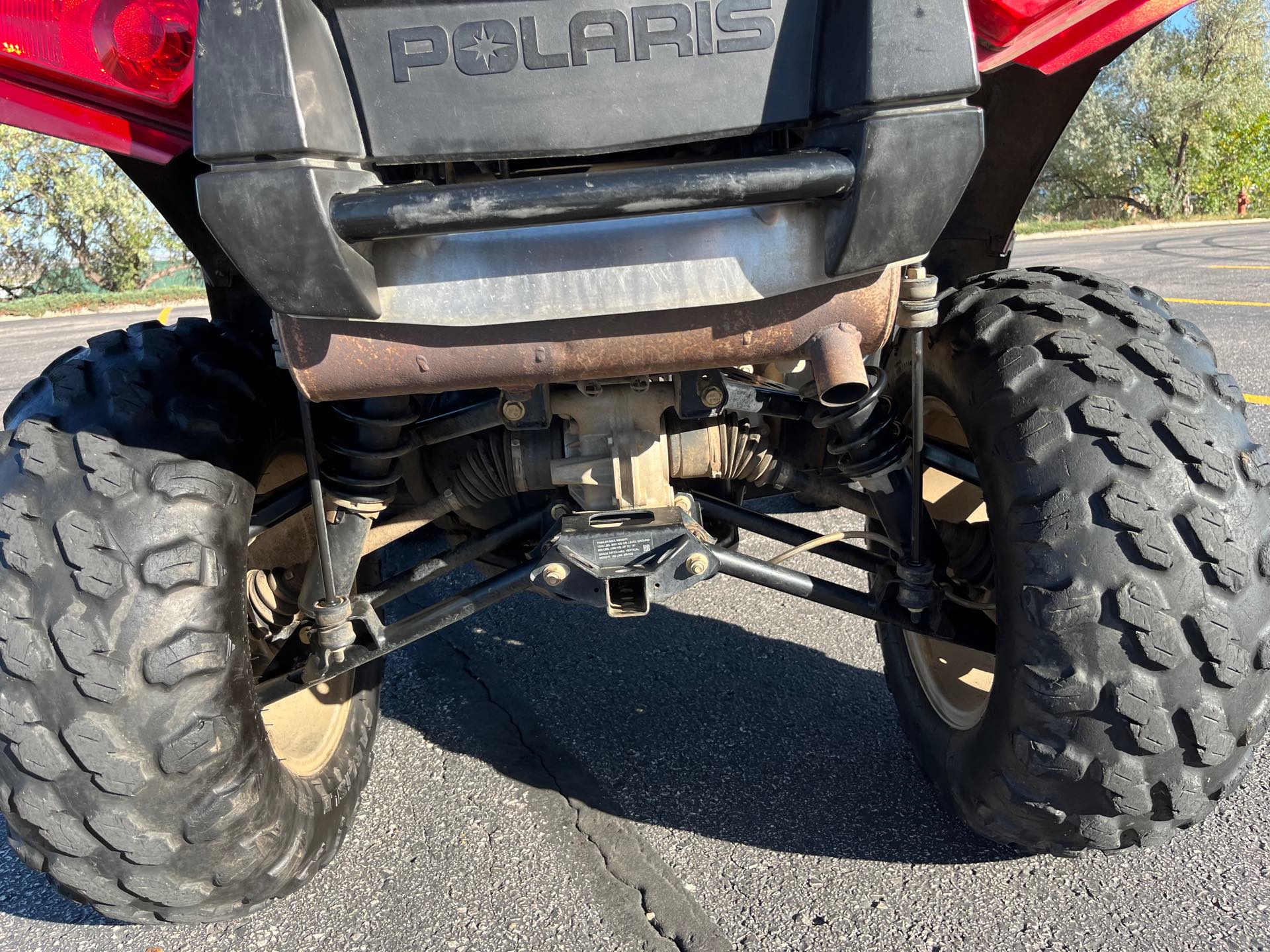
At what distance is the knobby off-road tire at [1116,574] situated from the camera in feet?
5.41

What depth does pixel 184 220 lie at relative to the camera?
7.18ft

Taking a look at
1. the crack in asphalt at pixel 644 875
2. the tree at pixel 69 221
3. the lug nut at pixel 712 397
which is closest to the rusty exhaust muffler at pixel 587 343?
the lug nut at pixel 712 397

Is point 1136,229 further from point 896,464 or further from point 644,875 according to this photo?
point 644,875

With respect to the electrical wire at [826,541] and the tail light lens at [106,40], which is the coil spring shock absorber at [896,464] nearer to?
the electrical wire at [826,541]

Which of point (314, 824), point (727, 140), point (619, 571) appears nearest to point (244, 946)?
point (314, 824)

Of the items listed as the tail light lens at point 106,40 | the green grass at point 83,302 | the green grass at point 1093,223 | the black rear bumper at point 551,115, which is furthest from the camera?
the green grass at point 1093,223

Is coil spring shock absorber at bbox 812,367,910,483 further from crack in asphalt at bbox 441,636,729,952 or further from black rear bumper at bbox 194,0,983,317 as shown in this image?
crack in asphalt at bbox 441,636,729,952

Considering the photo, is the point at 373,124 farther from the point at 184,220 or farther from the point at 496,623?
the point at 496,623

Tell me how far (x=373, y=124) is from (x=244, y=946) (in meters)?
1.67

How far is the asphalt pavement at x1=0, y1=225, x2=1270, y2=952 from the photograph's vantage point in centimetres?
197

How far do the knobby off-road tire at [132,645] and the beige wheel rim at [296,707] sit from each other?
34cm

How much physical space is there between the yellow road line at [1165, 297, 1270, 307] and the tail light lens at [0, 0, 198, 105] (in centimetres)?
910

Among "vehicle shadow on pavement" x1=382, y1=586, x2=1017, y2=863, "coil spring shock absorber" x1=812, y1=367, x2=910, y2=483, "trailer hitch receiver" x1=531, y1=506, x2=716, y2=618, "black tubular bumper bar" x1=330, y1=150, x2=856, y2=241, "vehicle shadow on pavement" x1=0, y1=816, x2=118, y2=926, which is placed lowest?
"vehicle shadow on pavement" x1=382, y1=586, x2=1017, y2=863

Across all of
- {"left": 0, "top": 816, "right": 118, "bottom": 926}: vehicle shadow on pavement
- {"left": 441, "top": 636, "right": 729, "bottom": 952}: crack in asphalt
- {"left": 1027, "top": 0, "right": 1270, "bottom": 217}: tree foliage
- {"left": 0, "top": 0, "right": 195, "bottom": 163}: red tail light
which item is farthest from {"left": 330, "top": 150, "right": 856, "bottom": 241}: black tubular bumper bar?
{"left": 1027, "top": 0, "right": 1270, "bottom": 217}: tree foliage
